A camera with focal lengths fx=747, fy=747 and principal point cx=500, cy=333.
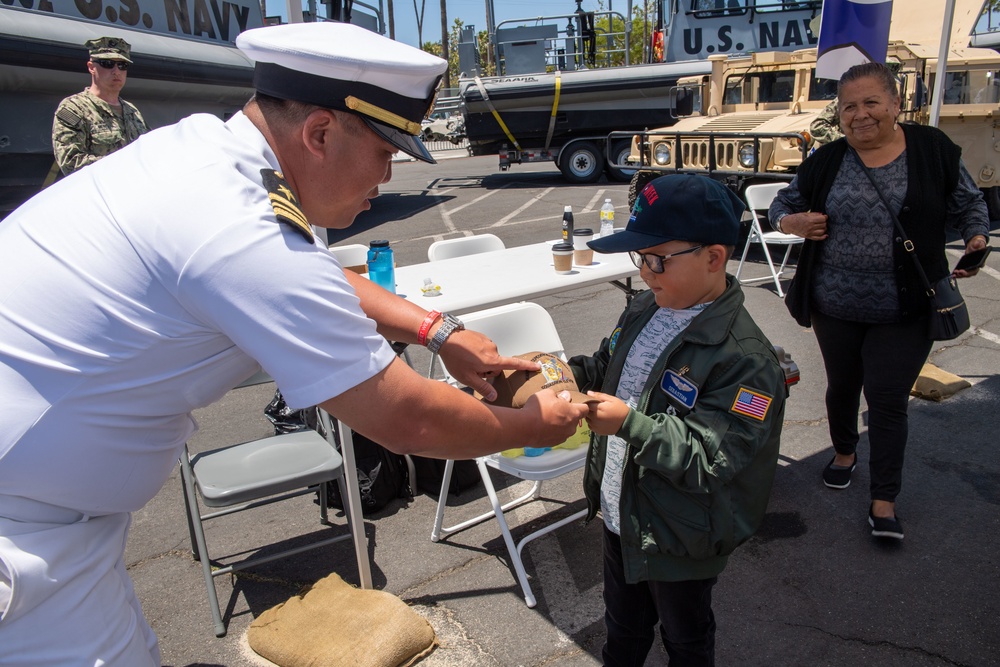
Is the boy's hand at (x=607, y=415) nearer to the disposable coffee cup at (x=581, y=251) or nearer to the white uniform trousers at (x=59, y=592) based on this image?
the white uniform trousers at (x=59, y=592)

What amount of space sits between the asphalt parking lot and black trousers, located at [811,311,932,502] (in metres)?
0.32

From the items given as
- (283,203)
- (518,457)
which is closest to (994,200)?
(518,457)

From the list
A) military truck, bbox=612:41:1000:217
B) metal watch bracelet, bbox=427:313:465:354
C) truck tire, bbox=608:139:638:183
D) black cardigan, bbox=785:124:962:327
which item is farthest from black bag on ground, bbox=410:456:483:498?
truck tire, bbox=608:139:638:183

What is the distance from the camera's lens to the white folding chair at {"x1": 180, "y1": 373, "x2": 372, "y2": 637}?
279 centimetres

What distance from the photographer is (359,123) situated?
50.9 inches

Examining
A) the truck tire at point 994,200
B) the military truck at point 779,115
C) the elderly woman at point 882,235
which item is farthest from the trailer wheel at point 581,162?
the elderly woman at point 882,235

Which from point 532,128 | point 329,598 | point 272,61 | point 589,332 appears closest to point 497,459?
point 329,598

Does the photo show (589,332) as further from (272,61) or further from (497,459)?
(272,61)

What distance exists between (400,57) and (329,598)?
2.13 m

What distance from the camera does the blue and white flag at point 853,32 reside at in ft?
13.5

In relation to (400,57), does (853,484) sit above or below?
below

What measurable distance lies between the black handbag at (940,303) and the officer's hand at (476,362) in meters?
1.96

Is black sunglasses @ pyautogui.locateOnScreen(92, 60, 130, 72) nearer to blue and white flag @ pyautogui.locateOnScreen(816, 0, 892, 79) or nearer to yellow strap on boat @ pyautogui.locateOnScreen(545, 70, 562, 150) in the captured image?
blue and white flag @ pyautogui.locateOnScreen(816, 0, 892, 79)

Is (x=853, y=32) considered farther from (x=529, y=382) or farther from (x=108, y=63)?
(x=108, y=63)
